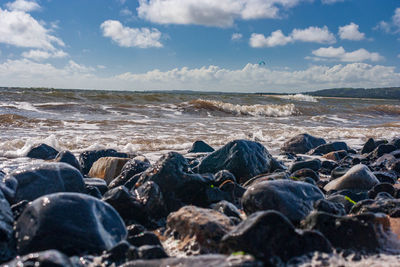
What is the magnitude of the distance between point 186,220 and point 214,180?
1.21m

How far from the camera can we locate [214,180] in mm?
3416

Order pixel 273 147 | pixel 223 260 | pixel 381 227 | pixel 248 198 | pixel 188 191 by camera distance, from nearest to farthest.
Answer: pixel 223 260 < pixel 381 227 < pixel 248 198 < pixel 188 191 < pixel 273 147

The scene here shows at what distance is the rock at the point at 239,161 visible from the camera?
14.2ft

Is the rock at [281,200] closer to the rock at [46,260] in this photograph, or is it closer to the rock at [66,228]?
the rock at [66,228]

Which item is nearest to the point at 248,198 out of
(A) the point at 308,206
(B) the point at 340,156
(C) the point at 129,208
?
(A) the point at 308,206

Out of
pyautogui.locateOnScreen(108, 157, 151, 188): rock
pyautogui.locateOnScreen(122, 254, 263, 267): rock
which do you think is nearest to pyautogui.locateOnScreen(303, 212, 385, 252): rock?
pyautogui.locateOnScreen(122, 254, 263, 267): rock

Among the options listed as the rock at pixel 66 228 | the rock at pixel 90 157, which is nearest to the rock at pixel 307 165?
the rock at pixel 90 157

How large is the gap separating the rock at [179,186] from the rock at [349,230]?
1205 millimetres

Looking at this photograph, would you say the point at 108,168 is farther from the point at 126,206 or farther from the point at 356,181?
the point at 356,181

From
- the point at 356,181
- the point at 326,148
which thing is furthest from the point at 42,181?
the point at 326,148

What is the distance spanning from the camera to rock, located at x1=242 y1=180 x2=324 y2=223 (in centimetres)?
242

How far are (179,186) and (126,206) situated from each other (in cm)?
61

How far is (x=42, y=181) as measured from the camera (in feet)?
9.23

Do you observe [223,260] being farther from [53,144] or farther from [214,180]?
[53,144]
